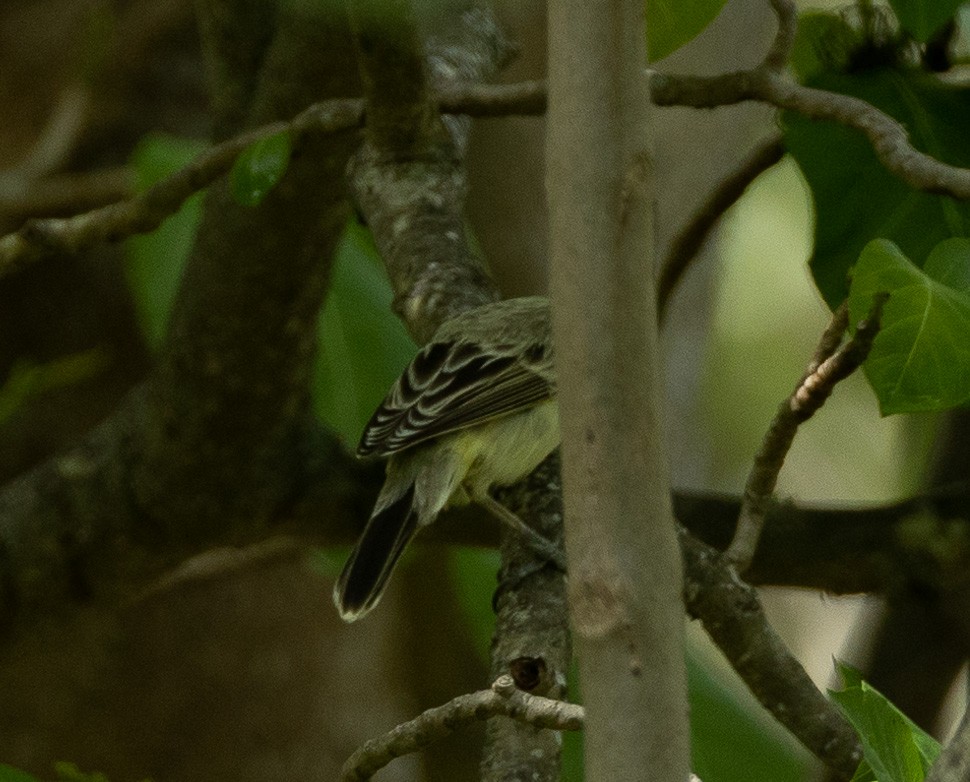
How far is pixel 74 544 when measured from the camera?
10.1ft

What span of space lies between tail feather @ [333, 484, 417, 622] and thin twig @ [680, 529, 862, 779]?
706 mm

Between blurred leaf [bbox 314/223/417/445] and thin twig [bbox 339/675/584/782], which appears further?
blurred leaf [bbox 314/223/417/445]

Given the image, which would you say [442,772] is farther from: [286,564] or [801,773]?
[801,773]

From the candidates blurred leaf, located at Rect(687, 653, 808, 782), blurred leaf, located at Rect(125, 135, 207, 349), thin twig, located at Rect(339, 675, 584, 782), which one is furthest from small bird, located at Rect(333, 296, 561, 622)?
thin twig, located at Rect(339, 675, 584, 782)

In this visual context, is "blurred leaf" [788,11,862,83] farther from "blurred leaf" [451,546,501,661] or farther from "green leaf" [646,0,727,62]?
"blurred leaf" [451,546,501,661]

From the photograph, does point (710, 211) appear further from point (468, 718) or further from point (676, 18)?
point (468, 718)

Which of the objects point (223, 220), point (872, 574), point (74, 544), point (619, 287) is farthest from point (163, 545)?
point (619, 287)

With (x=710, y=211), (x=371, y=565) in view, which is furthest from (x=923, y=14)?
(x=371, y=565)

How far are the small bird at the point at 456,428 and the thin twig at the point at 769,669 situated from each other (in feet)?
1.86

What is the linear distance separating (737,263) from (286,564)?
12.4 ft

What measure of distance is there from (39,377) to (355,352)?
0.70 m

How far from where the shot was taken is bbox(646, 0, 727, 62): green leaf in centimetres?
189

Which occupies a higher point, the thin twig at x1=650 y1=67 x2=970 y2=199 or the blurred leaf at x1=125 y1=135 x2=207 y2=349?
the thin twig at x1=650 y1=67 x2=970 y2=199

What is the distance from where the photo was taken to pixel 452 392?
2.71 meters
